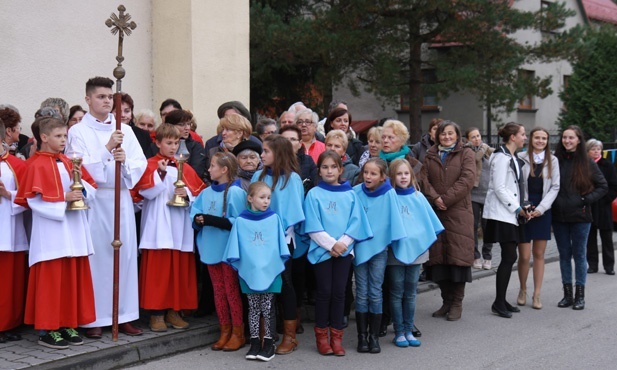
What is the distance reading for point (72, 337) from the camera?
5984 mm

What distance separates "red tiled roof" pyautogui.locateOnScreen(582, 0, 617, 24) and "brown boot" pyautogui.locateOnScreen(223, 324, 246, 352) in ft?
112

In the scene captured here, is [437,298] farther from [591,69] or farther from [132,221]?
[591,69]

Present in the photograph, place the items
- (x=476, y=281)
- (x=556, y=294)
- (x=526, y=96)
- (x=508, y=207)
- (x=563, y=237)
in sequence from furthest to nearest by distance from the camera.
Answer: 1. (x=526, y=96)
2. (x=476, y=281)
3. (x=556, y=294)
4. (x=563, y=237)
5. (x=508, y=207)

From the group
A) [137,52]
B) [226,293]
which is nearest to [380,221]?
[226,293]

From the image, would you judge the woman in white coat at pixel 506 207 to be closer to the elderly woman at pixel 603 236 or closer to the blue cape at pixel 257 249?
the blue cape at pixel 257 249

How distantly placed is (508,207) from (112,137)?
4086 mm

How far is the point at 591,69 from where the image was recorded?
27109 mm

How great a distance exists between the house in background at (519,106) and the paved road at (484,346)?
1968cm

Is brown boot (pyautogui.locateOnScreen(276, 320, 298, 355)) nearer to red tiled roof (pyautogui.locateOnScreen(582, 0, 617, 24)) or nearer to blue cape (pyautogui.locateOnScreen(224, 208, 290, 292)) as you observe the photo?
blue cape (pyautogui.locateOnScreen(224, 208, 290, 292))

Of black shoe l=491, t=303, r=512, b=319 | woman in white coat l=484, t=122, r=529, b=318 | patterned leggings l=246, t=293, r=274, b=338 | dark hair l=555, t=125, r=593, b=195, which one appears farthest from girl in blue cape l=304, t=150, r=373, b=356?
dark hair l=555, t=125, r=593, b=195

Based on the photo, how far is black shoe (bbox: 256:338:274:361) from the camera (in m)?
5.99

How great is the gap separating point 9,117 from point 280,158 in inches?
97.7

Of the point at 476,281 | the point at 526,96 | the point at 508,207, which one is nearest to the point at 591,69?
the point at 526,96

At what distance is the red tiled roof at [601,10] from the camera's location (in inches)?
1442
